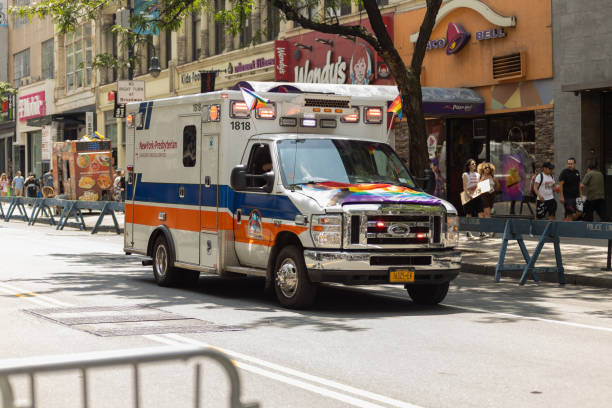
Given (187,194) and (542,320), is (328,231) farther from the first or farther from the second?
(187,194)

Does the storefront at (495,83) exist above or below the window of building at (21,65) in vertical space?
below

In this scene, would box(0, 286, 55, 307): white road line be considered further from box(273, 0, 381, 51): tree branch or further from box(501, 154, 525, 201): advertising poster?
box(501, 154, 525, 201): advertising poster

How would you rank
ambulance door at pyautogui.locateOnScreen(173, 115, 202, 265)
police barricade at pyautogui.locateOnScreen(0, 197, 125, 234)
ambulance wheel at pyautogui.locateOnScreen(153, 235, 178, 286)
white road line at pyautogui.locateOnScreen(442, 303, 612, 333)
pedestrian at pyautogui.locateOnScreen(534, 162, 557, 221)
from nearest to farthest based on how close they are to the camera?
white road line at pyautogui.locateOnScreen(442, 303, 612, 333)
ambulance door at pyautogui.locateOnScreen(173, 115, 202, 265)
ambulance wheel at pyautogui.locateOnScreen(153, 235, 178, 286)
pedestrian at pyautogui.locateOnScreen(534, 162, 557, 221)
police barricade at pyautogui.locateOnScreen(0, 197, 125, 234)

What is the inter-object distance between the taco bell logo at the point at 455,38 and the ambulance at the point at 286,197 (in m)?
13.0

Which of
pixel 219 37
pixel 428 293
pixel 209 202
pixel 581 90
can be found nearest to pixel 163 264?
pixel 209 202

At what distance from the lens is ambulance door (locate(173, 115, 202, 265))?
42.8ft

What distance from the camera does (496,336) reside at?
9547 mm

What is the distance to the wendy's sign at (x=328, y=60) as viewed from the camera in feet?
99.5

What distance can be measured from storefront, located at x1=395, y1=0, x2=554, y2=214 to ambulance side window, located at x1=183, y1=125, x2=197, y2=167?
44.5 ft

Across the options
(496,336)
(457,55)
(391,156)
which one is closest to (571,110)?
(457,55)

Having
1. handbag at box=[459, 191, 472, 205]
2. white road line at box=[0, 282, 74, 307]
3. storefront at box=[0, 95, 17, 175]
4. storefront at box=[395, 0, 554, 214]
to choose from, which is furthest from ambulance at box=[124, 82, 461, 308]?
storefront at box=[0, 95, 17, 175]

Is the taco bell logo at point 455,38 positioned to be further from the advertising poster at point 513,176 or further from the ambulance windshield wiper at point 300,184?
the ambulance windshield wiper at point 300,184

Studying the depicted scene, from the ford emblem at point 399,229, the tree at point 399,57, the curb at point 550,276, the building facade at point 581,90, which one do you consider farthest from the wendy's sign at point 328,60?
the ford emblem at point 399,229

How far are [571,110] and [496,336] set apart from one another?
1536 centimetres
